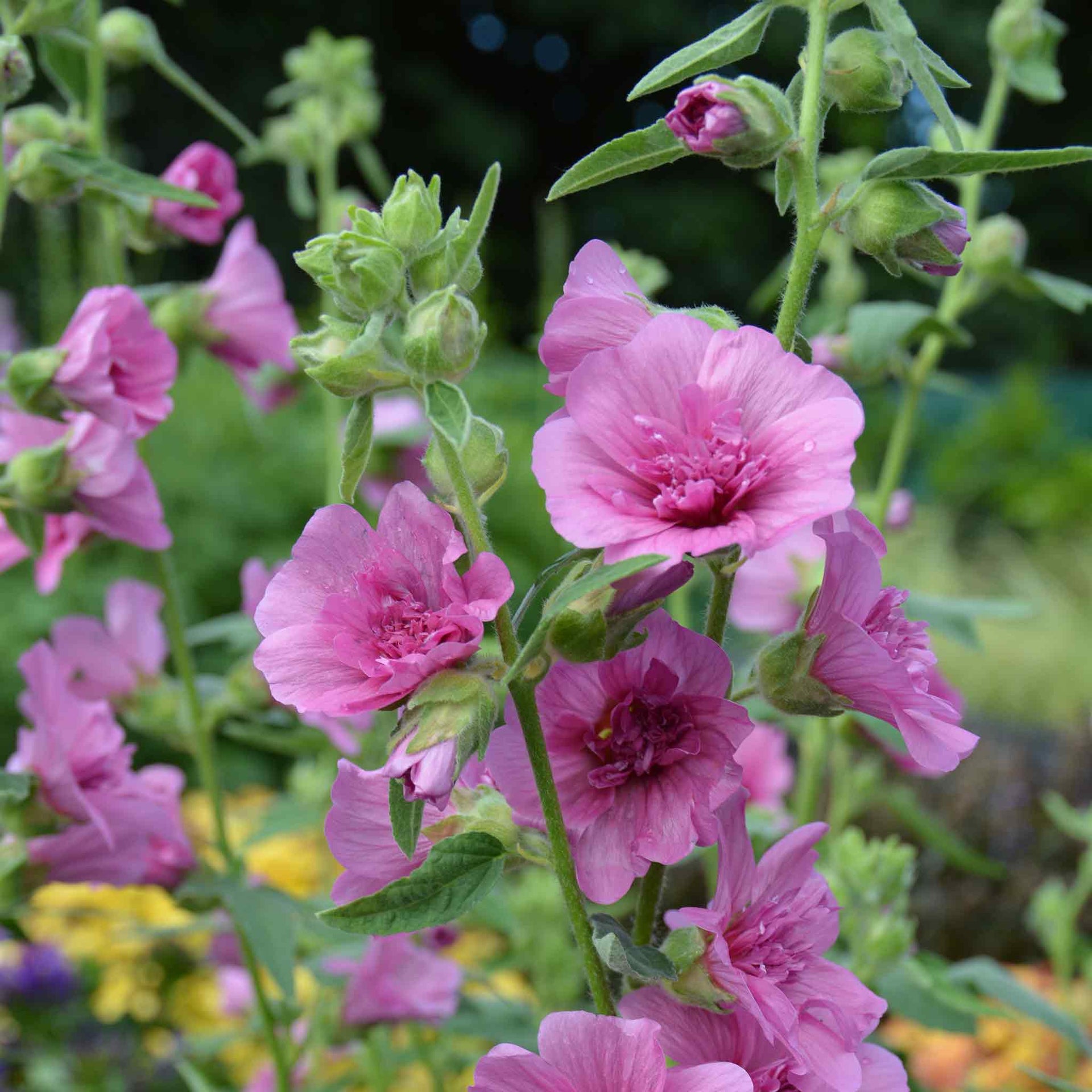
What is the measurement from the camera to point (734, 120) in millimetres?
462

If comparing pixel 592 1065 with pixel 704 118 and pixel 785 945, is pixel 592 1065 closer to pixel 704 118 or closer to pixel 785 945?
pixel 785 945

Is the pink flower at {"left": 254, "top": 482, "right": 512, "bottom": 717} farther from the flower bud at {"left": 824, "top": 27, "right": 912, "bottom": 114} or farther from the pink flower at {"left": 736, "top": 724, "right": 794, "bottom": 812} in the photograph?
the pink flower at {"left": 736, "top": 724, "right": 794, "bottom": 812}

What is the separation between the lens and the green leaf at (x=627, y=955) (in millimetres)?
448

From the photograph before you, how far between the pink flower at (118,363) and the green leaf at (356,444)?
325 millimetres

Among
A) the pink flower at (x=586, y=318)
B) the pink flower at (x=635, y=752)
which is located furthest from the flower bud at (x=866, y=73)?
the pink flower at (x=635, y=752)

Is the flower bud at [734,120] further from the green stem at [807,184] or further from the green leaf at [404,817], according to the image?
the green leaf at [404,817]

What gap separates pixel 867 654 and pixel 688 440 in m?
0.10

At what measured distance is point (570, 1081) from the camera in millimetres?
448

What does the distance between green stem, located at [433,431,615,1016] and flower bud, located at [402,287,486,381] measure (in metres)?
0.02

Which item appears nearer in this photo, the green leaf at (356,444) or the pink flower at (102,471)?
the green leaf at (356,444)

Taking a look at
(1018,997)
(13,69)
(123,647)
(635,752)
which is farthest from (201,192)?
(1018,997)

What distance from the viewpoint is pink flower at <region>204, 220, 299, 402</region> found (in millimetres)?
987

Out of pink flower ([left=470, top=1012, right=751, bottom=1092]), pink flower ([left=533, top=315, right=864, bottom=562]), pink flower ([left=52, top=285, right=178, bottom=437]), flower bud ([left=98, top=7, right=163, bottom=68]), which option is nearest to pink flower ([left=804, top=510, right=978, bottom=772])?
pink flower ([left=533, top=315, right=864, bottom=562])

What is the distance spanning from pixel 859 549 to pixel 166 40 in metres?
9.21
